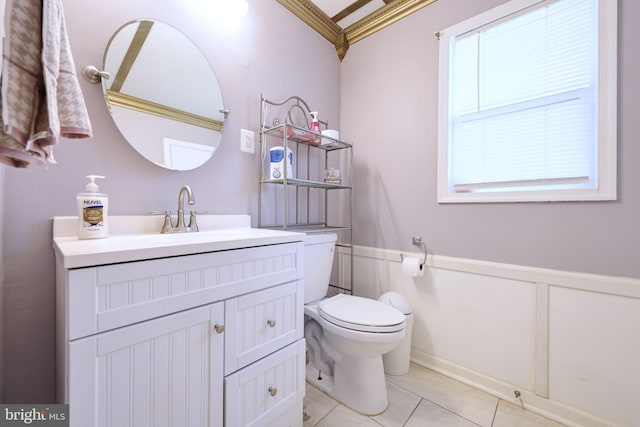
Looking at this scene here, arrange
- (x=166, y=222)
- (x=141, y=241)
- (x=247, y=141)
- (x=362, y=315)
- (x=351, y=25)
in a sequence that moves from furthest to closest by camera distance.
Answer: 1. (x=351, y=25)
2. (x=247, y=141)
3. (x=362, y=315)
4. (x=166, y=222)
5. (x=141, y=241)

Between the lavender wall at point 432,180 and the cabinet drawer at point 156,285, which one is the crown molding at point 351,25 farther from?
the cabinet drawer at point 156,285

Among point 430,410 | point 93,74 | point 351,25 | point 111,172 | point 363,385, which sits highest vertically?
point 351,25

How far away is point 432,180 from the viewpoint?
5.26 feet

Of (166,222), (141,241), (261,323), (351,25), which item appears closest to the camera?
(141,241)

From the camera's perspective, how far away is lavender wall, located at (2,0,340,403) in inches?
33.8

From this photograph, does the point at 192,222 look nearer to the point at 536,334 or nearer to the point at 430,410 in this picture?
the point at 430,410

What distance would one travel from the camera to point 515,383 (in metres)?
1.33

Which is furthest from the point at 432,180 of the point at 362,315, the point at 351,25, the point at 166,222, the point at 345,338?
the point at 166,222

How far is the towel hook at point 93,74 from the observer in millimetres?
978

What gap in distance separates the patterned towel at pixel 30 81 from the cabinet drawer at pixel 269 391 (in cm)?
81

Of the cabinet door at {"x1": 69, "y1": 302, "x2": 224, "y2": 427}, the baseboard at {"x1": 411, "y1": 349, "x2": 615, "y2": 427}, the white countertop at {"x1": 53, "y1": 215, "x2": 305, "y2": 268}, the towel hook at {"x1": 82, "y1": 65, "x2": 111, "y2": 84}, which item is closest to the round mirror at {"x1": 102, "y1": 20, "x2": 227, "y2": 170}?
the towel hook at {"x1": 82, "y1": 65, "x2": 111, "y2": 84}

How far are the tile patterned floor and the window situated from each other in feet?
3.45

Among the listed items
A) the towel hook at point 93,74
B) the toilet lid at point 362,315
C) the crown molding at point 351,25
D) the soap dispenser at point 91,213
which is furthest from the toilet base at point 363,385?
the crown molding at point 351,25

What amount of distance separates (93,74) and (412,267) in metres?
1.77
